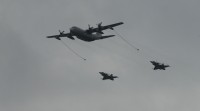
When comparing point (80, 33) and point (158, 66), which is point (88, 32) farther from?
point (158, 66)

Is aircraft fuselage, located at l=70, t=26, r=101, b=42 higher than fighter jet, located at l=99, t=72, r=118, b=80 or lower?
higher

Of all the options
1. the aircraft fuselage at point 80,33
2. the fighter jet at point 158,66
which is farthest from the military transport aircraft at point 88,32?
the fighter jet at point 158,66

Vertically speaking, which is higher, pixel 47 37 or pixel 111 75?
pixel 47 37

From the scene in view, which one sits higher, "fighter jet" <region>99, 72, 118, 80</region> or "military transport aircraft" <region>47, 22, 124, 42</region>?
"military transport aircraft" <region>47, 22, 124, 42</region>

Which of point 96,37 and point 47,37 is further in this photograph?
point 47,37

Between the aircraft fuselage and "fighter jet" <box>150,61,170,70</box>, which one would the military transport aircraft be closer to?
the aircraft fuselage

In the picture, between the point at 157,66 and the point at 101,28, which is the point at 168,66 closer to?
the point at 157,66

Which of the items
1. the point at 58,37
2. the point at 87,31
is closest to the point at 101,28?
the point at 87,31

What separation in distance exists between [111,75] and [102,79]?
9.55 ft

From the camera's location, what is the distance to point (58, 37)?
18375 centimetres

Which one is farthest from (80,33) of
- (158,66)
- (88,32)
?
(158,66)

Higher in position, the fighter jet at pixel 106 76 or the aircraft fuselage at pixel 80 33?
the aircraft fuselage at pixel 80 33

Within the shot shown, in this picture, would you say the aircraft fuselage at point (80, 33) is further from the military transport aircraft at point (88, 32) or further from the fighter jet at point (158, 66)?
the fighter jet at point (158, 66)

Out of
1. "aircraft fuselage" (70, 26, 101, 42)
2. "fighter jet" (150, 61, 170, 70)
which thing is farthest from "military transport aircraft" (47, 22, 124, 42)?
"fighter jet" (150, 61, 170, 70)
